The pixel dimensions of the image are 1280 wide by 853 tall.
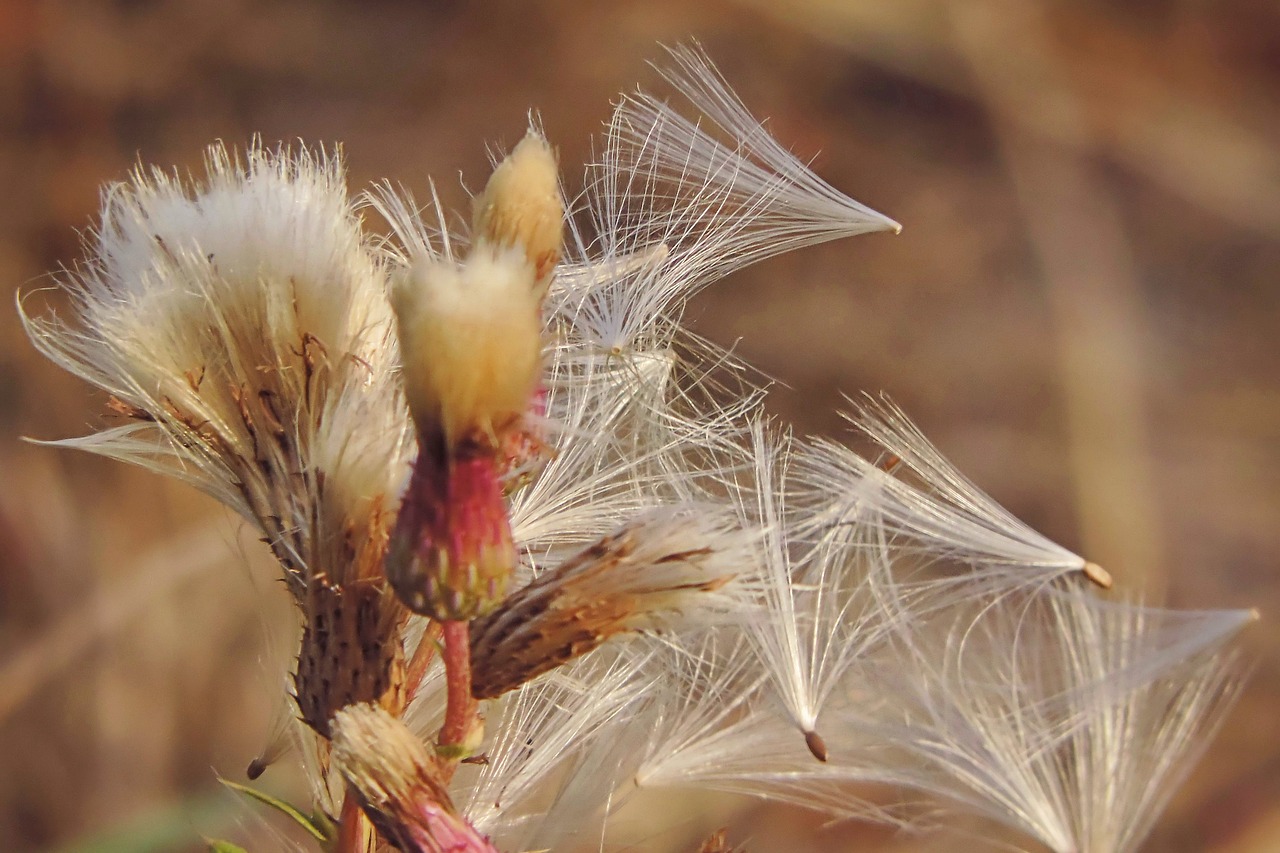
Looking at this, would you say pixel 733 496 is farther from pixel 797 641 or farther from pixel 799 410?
pixel 799 410

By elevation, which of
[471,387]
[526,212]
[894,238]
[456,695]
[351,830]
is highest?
[894,238]

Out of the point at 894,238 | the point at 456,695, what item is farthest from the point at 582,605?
the point at 894,238

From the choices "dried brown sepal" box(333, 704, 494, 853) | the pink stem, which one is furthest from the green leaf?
"dried brown sepal" box(333, 704, 494, 853)

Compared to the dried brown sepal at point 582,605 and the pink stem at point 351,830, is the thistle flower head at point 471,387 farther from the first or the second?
the pink stem at point 351,830

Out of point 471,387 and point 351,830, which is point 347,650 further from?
point 471,387

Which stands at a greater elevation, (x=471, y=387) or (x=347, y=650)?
(x=471, y=387)

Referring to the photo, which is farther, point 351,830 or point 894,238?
point 894,238

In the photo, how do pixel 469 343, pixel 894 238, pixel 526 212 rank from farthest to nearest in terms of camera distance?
pixel 894 238 < pixel 526 212 < pixel 469 343

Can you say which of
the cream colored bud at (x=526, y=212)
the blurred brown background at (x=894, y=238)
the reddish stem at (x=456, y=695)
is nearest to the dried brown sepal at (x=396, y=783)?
the reddish stem at (x=456, y=695)
